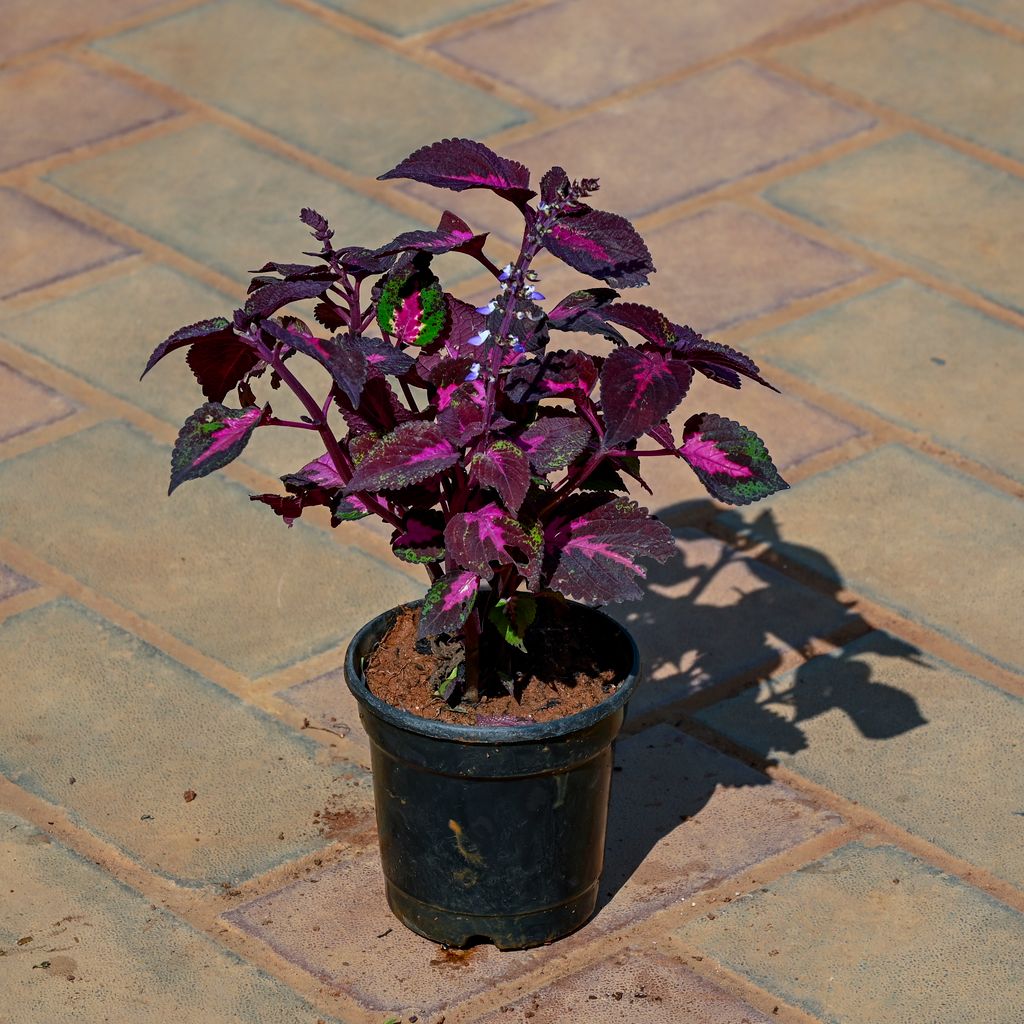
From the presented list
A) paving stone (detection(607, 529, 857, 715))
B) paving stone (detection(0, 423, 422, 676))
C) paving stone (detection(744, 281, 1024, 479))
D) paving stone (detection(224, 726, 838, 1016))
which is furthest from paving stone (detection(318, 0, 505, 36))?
paving stone (detection(224, 726, 838, 1016))

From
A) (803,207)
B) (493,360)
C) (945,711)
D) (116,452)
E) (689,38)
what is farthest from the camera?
(689,38)

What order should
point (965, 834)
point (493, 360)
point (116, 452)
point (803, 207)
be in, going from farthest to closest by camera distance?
point (803, 207) < point (116, 452) < point (965, 834) < point (493, 360)

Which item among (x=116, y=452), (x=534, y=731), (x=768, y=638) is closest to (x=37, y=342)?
(x=116, y=452)

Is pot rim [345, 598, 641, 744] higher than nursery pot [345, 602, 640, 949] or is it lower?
higher

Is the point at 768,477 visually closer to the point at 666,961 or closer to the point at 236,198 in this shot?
the point at 666,961

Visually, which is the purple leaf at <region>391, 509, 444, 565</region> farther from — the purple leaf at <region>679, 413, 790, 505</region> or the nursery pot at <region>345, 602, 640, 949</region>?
the purple leaf at <region>679, 413, 790, 505</region>

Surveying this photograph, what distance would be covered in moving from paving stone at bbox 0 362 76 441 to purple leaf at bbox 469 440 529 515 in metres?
2.03

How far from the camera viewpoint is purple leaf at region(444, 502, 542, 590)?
116 inches

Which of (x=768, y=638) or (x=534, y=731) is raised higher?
(x=534, y=731)

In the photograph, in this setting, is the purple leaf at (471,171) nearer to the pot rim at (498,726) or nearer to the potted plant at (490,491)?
the potted plant at (490,491)

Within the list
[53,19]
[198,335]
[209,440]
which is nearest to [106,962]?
[209,440]

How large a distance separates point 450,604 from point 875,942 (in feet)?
Result: 3.40

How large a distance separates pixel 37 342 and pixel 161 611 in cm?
112

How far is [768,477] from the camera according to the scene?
3.00m
